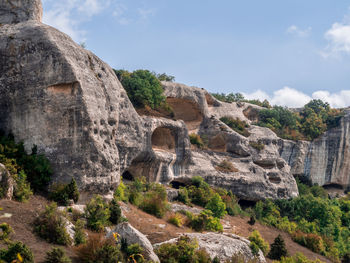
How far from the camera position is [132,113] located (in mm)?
23109

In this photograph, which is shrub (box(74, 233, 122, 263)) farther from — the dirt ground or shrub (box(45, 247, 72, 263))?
shrub (box(45, 247, 72, 263))

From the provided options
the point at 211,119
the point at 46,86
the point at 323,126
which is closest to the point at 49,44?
the point at 46,86

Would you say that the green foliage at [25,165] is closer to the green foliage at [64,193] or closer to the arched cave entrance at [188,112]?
the green foliage at [64,193]

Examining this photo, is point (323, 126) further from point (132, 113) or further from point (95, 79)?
point (95, 79)

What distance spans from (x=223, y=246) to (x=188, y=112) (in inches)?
911

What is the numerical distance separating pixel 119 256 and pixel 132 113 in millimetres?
12668

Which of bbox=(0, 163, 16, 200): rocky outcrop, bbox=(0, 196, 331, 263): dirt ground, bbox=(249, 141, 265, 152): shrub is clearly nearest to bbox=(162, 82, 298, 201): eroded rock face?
bbox=(249, 141, 265, 152): shrub

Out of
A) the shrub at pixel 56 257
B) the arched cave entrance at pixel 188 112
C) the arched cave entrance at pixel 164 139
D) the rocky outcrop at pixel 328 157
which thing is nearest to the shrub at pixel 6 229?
the shrub at pixel 56 257

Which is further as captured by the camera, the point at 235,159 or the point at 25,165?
the point at 235,159

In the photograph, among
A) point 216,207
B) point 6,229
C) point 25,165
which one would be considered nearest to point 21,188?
point 25,165

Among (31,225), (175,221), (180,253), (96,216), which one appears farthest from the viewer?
(175,221)

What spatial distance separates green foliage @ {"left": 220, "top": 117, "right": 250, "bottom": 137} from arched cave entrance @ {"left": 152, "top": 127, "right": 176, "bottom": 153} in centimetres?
1075

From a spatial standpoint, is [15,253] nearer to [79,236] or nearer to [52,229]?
[52,229]

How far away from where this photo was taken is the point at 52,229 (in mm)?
12297
